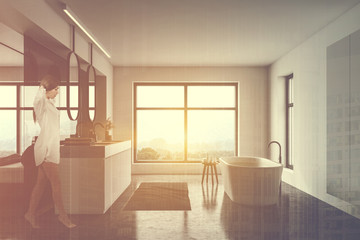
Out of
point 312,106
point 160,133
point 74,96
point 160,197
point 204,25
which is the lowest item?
point 160,197

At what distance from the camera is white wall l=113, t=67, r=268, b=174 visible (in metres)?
6.90

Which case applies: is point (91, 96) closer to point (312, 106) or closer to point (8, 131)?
point (8, 131)

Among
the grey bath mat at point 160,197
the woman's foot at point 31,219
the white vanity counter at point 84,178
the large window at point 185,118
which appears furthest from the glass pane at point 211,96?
the woman's foot at point 31,219

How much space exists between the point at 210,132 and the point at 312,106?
2.91 m

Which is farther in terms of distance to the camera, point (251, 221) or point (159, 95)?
point (159, 95)

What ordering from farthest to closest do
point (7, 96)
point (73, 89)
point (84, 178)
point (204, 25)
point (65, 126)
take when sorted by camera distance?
point (7, 96) → point (65, 126) → point (73, 89) → point (204, 25) → point (84, 178)

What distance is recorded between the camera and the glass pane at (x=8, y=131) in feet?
20.4

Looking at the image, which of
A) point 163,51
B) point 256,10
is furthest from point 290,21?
point 163,51

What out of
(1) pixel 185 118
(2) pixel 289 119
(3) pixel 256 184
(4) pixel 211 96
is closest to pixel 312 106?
(2) pixel 289 119

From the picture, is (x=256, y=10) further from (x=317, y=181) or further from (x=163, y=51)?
(x=317, y=181)

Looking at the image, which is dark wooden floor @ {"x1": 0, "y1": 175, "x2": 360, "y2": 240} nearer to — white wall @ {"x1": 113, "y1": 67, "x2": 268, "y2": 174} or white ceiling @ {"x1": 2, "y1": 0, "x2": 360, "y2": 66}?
white wall @ {"x1": 113, "y1": 67, "x2": 268, "y2": 174}

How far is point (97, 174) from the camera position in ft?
11.8

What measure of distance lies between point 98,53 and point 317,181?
4.67 metres

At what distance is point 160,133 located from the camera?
23.5 ft
